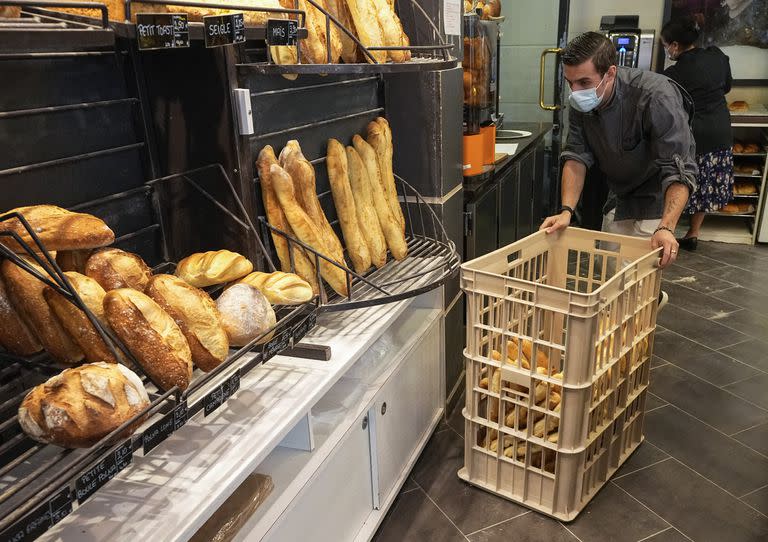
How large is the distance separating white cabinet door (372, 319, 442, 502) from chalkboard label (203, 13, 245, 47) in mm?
1090

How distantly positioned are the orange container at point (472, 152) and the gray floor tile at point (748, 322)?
1805mm

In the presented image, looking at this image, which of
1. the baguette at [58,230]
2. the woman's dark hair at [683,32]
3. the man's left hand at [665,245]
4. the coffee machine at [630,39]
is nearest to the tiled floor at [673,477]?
the man's left hand at [665,245]

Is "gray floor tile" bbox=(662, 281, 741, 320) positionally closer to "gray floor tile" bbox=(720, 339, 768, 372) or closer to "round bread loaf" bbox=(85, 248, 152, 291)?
"gray floor tile" bbox=(720, 339, 768, 372)

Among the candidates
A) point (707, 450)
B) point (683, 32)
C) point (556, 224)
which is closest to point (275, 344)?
point (556, 224)

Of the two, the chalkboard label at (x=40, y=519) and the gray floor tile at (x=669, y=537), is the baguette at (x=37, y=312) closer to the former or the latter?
the chalkboard label at (x=40, y=519)

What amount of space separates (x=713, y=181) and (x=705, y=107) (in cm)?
55

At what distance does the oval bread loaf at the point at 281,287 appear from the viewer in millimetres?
1339

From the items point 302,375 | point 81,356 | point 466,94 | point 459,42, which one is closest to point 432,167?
point 459,42

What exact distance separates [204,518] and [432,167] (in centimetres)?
156

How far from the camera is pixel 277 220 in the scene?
1.63m

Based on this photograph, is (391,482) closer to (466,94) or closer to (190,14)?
(190,14)

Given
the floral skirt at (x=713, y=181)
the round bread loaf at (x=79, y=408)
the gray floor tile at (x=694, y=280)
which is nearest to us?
the round bread loaf at (x=79, y=408)

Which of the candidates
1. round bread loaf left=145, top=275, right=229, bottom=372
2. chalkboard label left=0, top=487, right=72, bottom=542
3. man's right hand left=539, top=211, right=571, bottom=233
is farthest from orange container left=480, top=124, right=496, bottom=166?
chalkboard label left=0, top=487, right=72, bottom=542

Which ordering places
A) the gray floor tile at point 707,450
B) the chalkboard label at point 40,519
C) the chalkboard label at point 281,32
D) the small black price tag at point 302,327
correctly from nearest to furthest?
the chalkboard label at point 40,519 < the small black price tag at point 302,327 < the chalkboard label at point 281,32 < the gray floor tile at point 707,450
